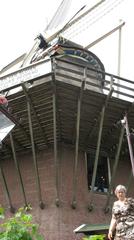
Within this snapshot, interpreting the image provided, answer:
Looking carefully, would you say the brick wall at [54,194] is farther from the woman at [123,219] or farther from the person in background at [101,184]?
the woman at [123,219]

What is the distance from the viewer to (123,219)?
8625 millimetres

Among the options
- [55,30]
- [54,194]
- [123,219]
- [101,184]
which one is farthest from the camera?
[55,30]

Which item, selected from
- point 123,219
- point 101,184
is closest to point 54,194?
point 101,184

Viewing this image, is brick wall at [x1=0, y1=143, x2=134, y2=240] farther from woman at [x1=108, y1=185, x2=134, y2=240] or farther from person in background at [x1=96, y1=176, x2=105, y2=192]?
woman at [x1=108, y1=185, x2=134, y2=240]

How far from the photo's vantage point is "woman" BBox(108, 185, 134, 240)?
8.51m

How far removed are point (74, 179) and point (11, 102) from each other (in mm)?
3585

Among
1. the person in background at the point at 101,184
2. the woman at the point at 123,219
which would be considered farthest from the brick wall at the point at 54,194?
the woman at the point at 123,219

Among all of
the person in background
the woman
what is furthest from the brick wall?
the woman

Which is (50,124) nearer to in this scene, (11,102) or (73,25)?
(11,102)

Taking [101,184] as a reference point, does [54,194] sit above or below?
below

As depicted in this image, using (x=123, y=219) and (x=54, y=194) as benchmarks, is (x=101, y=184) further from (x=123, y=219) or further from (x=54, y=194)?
(x=123, y=219)

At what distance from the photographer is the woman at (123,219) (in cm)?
851

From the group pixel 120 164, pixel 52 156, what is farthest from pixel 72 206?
pixel 120 164

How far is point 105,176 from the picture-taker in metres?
18.1
